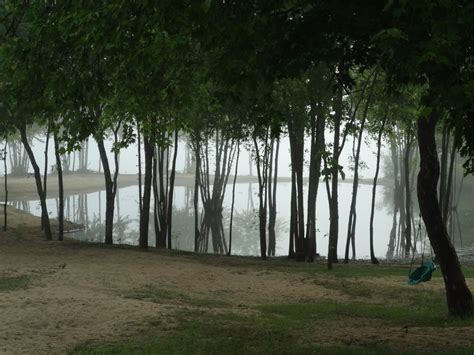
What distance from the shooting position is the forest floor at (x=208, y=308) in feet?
28.4

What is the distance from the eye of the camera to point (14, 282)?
13523 mm

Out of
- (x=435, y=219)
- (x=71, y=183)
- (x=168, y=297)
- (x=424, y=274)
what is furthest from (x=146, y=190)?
(x=71, y=183)

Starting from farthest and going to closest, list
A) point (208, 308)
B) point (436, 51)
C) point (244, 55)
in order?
point (208, 308) → point (244, 55) → point (436, 51)

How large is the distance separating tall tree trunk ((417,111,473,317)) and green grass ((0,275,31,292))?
9264 millimetres

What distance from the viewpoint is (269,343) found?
345 inches

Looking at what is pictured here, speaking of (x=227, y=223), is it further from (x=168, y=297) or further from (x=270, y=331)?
(x=270, y=331)

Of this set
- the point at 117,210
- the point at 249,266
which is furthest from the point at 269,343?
the point at 117,210

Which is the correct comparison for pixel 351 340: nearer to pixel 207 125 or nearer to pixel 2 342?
pixel 2 342

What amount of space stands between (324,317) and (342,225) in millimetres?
42949

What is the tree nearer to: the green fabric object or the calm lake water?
the green fabric object

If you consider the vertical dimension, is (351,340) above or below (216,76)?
below

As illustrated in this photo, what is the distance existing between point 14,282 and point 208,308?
501cm

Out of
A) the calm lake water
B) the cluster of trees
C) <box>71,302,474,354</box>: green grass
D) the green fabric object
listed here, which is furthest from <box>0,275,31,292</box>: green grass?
the calm lake water

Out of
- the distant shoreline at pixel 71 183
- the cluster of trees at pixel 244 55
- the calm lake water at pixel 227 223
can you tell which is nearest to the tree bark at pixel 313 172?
the calm lake water at pixel 227 223
